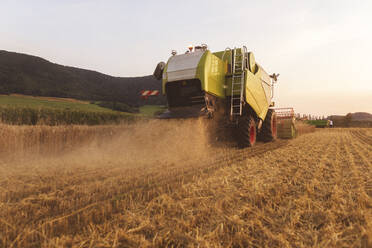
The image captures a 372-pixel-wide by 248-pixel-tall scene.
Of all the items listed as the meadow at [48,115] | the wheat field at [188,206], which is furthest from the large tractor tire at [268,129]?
the meadow at [48,115]

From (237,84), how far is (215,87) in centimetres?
81

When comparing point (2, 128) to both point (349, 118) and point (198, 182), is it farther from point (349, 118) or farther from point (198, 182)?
point (349, 118)

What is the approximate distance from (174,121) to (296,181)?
357cm

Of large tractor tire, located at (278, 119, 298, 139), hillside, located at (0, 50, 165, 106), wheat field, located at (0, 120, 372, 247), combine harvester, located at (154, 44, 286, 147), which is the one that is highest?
hillside, located at (0, 50, 165, 106)

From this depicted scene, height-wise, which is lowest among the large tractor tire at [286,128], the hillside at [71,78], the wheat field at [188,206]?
the wheat field at [188,206]

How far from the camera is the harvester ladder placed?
6.43 metres

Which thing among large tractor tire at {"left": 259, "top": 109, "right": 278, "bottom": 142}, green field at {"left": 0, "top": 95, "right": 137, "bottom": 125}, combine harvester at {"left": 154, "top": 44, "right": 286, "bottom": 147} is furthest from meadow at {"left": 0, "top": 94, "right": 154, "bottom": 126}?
large tractor tire at {"left": 259, "top": 109, "right": 278, "bottom": 142}

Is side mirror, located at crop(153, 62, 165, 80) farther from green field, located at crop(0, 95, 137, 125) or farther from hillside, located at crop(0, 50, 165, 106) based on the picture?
hillside, located at crop(0, 50, 165, 106)

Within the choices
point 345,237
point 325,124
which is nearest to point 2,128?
point 345,237

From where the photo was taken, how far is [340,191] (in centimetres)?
250

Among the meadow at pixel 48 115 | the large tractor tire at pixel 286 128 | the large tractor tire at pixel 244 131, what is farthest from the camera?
the large tractor tire at pixel 286 128

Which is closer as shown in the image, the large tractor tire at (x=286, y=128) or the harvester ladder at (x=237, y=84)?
the harvester ladder at (x=237, y=84)

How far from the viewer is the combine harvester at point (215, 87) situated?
5961mm

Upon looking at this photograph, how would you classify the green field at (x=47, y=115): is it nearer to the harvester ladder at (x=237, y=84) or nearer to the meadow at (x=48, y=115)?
the meadow at (x=48, y=115)
